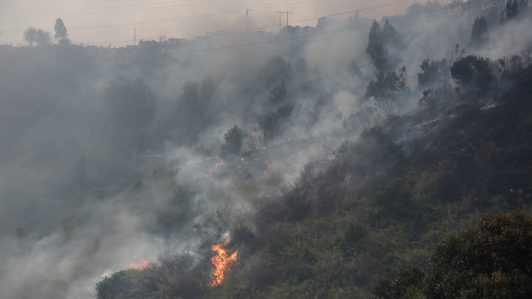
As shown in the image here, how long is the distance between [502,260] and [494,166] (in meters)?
32.3

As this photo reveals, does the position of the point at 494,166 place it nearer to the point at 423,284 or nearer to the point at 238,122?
the point at 423,284

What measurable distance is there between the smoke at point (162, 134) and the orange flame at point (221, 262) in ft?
9.27

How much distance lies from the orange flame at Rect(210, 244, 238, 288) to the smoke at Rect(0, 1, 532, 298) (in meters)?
2.82

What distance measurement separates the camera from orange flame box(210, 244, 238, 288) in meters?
49.5

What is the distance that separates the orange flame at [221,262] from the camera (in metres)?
49.5

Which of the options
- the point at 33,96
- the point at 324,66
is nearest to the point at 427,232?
the point at 324,66

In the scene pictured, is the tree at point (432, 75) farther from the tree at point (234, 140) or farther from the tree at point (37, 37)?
the tree at point (37, 37)

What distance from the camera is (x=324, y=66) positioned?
351 feet

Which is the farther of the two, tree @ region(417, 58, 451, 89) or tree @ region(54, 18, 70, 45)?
tree @ region(54, 18, 70, 45)

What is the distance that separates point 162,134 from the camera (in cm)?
10850

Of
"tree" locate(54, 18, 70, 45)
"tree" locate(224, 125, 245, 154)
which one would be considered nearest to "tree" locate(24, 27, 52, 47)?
"tree" locate(54, 18, 70, 45)

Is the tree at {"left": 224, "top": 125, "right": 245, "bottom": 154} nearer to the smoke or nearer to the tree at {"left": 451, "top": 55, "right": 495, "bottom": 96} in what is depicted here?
the smoke

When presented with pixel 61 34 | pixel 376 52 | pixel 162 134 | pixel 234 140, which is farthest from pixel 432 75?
pixel 61 34

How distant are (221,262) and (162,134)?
61460 millimetres
